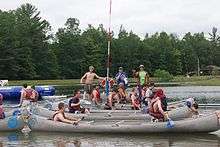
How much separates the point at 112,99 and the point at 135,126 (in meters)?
5.97

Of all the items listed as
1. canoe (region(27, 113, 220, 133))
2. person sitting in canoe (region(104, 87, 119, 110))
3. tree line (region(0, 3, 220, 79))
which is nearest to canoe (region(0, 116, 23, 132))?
canoe (region(27, 113, 220, 133))

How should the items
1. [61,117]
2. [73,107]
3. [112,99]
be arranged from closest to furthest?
[61,117] → [73,107] → [112,99]

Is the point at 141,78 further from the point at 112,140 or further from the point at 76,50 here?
the point at 76,50

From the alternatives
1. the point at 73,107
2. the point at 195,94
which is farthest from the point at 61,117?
the point at 195,94

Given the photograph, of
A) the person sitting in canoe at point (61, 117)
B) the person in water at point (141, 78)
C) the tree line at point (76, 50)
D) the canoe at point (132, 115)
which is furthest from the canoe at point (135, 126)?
the tree line at point (76, 50)

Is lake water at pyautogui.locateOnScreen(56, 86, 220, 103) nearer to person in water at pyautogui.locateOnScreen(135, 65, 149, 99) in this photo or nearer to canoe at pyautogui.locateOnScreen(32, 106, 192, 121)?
person in water at pyautogui.locateOnScreen(135, 65, 149, 99)

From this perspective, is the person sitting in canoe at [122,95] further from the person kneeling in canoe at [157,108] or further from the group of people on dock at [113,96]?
the person kneeling in canoe at [157,108]

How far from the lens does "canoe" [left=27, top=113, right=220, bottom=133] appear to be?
55.4 feet

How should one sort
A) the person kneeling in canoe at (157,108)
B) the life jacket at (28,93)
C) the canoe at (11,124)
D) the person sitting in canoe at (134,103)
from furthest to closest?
the life jacket at (28,93)
the person sitting in canoe at (134,103)
the canoe at (11,124)
the person kneeling in canoe at (157,108)

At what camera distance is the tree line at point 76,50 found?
87.6 meters

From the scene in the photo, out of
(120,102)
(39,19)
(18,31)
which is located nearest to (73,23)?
(39,19)

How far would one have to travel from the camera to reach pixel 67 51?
105062 mm

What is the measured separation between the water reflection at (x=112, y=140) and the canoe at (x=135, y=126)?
7.0 inches

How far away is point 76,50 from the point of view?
10375 cm
